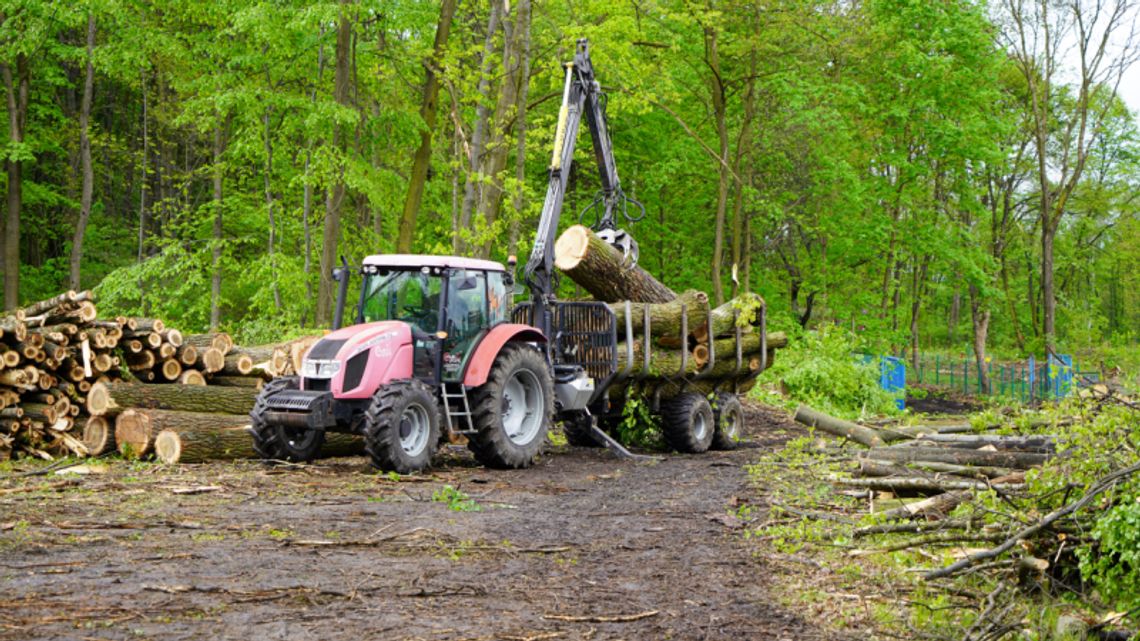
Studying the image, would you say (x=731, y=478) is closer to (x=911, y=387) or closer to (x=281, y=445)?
(x=281, y=445)

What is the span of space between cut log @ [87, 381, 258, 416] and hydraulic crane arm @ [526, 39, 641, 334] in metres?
3.57

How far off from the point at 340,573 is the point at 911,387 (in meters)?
29.5

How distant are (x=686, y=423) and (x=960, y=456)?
5895mm

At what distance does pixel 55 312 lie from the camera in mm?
11992

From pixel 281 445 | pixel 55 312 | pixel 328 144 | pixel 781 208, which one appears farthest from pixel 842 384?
pixel 55 312

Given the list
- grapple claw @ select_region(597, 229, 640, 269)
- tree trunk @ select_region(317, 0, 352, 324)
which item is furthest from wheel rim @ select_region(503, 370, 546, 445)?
tree trunk @ select_region(317, 0, 352, 324)

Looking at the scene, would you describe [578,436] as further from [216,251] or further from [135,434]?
[216,251]

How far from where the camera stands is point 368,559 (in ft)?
22.0

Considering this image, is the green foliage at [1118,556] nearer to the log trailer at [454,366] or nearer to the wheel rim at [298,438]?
the log trailer at [454,366]

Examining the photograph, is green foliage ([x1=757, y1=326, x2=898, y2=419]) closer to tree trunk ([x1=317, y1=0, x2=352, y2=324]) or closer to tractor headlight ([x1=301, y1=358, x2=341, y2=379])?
tree trunk ([x1=317, y1=0, x2=352, y2=324])

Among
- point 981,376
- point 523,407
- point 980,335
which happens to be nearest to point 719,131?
point 981,376

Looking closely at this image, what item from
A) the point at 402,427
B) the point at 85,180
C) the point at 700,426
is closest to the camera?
the point at 402,427

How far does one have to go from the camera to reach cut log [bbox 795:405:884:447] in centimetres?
1220


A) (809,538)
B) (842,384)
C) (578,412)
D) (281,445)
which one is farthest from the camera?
(842,384)
